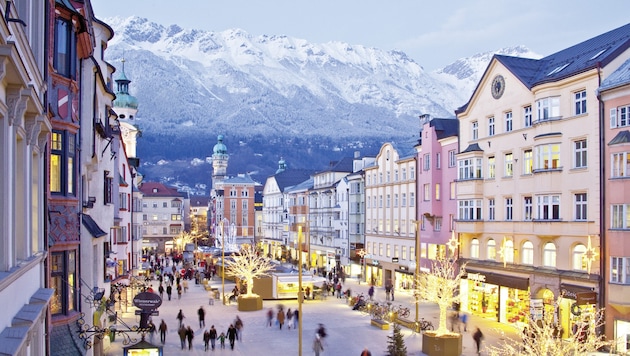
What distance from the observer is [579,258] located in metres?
33.0

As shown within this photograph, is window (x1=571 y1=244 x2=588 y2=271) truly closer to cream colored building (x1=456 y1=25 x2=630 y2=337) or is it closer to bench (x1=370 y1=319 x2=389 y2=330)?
cream colored building (x1=456 y1=25 x2=630 y2=337)

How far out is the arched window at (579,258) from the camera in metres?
32.6

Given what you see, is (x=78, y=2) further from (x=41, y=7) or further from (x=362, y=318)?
(x=362, y=318)

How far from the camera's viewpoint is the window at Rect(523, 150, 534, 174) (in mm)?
37062

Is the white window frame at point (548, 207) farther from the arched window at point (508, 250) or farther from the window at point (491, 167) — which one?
the window at point (491, 167)

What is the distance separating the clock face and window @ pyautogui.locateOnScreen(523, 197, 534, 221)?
6.98m

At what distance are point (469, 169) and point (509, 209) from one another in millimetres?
4864

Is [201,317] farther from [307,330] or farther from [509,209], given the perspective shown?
[509,209]

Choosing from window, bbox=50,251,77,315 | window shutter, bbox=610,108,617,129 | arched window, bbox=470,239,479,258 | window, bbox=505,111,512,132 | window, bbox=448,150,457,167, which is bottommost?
arched window, bbox=470,239,479,258

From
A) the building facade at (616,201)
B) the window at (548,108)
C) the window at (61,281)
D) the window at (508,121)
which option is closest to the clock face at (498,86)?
the window at (508,121)

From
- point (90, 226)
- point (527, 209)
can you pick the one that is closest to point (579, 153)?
point (527, 209)

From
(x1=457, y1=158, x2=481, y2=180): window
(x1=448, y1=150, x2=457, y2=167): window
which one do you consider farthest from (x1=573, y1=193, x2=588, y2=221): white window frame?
(x1=448, y1=150, x2=457, y2=167): window

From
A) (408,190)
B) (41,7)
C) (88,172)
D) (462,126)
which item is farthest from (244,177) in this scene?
(41,7)

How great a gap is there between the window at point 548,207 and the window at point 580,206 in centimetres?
121
